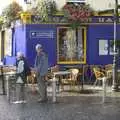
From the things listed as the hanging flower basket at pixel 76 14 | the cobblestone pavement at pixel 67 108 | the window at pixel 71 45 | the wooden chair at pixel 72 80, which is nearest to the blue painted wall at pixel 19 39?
the window at pixel 71 45

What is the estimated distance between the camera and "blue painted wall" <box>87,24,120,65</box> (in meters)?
26.1

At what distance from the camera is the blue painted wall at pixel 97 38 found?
26.1m

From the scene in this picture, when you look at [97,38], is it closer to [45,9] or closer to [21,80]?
[45,9]

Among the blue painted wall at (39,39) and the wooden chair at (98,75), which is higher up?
the blue painted wall at (39,39)

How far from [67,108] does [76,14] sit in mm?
10179

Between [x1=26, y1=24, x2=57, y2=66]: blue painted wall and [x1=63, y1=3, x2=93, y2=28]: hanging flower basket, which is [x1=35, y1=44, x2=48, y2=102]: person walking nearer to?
[x1=26, y1=24, x2=57, y2=66]: blue painted wall

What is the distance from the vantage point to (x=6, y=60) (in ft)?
95.5

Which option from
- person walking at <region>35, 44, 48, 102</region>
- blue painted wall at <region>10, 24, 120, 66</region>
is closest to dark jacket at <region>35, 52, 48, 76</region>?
person walking at <region>35, 44, 48, 102</region>

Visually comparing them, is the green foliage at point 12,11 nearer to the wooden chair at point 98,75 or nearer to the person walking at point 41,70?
the wooden chair at point 98,75

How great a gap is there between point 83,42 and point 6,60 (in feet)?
15.7

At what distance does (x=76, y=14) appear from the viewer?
2566 cm

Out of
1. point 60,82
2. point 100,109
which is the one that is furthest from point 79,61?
point 100,109

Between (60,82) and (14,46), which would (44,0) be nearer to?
(14,46)

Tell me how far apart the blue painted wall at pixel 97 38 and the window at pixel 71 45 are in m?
0.34
